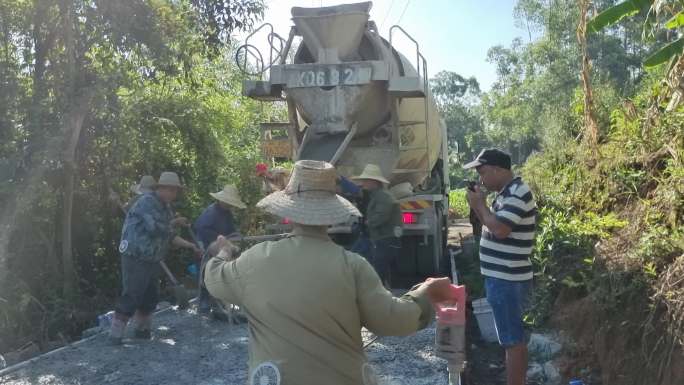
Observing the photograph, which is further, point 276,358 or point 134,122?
point 134,122

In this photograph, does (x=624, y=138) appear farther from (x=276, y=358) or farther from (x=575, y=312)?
(x=276, y=358)

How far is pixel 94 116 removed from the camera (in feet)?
27.5

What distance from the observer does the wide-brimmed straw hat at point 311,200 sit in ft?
8.34

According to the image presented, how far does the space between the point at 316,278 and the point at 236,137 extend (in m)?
11.0

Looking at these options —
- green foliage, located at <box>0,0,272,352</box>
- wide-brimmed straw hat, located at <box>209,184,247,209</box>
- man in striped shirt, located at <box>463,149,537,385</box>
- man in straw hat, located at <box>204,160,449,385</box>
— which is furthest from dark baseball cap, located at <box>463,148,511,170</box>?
green foliage, located at <box>0,0,272,352</box>

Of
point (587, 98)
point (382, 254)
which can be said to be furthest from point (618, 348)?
point (587, 98)

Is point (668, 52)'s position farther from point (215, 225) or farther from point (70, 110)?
point (70, 110)

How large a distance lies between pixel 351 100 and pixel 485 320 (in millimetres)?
2914

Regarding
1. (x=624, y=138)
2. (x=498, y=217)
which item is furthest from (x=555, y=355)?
(x=624, y=138)

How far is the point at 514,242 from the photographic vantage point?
14.3ft

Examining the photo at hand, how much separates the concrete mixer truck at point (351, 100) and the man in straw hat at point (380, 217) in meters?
0.68

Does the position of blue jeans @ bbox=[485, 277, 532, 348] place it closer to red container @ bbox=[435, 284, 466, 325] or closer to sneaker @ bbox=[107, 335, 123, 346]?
red container @ bbox=[435, 284, 466, 325]

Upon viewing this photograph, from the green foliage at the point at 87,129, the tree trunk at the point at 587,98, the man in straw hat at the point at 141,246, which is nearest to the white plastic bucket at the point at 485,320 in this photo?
the tree trunk at the point at 587,98

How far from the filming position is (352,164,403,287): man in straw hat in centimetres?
686
